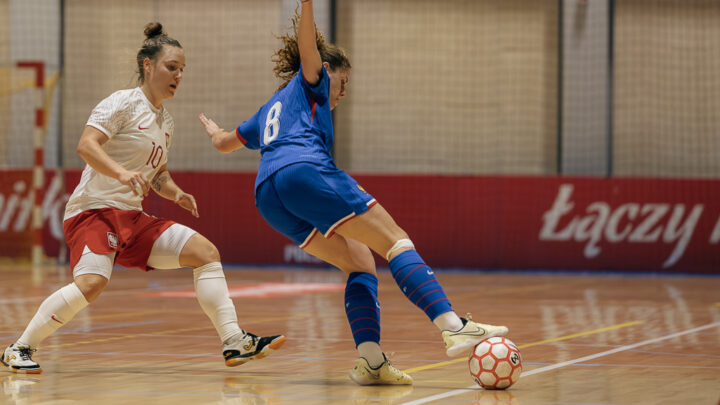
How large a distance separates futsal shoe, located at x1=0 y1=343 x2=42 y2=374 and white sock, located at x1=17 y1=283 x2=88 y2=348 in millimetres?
41

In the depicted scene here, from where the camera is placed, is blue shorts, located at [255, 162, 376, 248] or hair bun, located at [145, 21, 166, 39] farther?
hair bun, located at [145, 21, 166, 39]

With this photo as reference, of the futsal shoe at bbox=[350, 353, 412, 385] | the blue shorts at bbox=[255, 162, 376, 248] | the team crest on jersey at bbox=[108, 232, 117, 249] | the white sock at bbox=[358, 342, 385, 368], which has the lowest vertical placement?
the futsal shoe at bbox=[350, 353, 412, 385]

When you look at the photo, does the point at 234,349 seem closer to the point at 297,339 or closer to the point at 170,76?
the point at 170,76

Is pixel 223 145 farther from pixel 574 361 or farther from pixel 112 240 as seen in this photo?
pixel 574 361

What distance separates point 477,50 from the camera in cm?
2031

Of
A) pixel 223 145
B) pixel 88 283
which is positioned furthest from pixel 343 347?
pixel 88 283

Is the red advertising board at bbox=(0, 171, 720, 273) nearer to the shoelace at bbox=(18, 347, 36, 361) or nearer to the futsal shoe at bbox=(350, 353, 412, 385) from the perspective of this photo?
the shoelace at bbox=(18, 347, 36, 361)

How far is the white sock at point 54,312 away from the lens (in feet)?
18.7

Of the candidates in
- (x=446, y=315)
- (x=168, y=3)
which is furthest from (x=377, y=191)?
(x=446, y=315)

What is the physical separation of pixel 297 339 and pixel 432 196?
931 centimetres

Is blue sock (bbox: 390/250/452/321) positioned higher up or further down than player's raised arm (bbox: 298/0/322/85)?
further down

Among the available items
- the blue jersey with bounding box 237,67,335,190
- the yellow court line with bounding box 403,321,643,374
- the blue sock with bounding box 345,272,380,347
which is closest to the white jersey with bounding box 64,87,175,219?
the blue jersey with bounding box 237,67,335,190

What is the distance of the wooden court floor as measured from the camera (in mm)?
5109

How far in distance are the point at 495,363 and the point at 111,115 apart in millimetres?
2373
